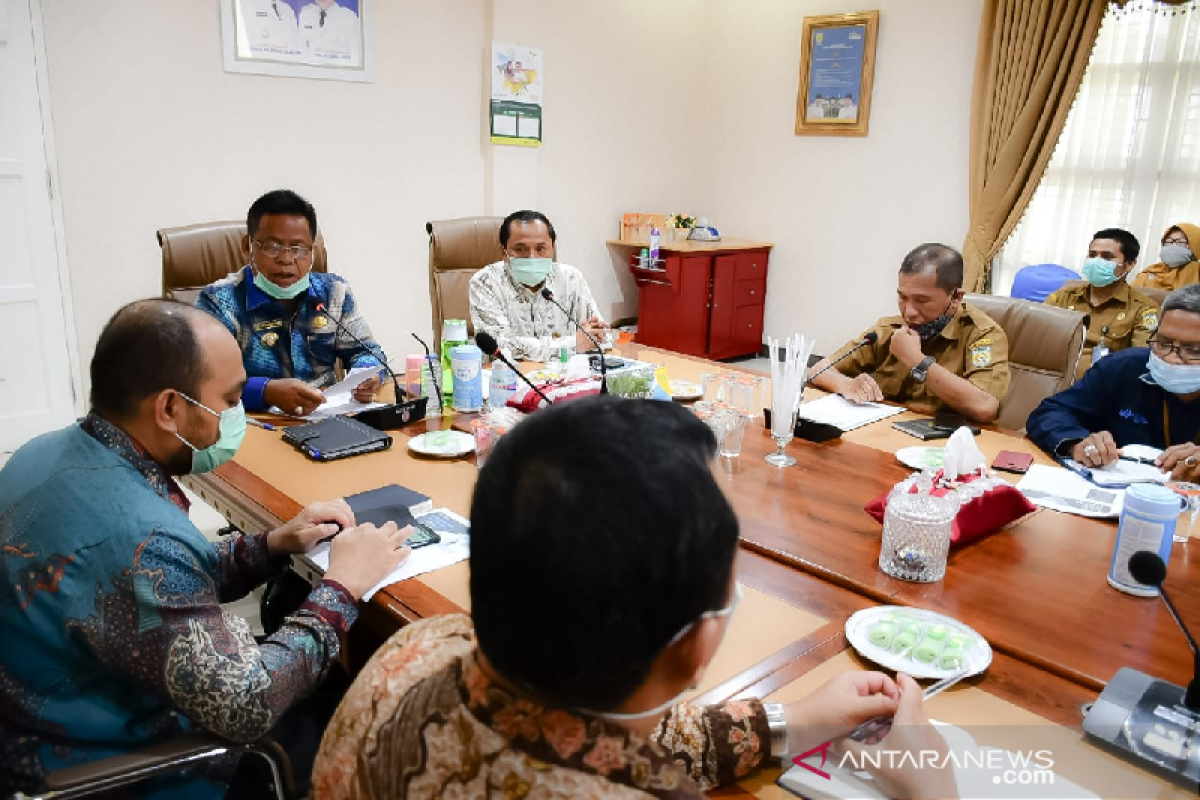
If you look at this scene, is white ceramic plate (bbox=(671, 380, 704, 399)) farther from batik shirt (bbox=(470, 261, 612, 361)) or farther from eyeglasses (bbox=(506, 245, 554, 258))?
eyeglasses (bbox=(506, 245, 554, 258))

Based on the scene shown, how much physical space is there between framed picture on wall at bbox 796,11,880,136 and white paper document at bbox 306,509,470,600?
15.2ft

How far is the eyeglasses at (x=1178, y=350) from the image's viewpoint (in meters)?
1.94

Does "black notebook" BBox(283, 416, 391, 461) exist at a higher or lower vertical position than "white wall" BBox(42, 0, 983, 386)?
lower

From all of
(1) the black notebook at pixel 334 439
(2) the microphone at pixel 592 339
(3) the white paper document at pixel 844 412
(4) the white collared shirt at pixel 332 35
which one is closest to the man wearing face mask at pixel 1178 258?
(3) the white paper document at pixel 844 412

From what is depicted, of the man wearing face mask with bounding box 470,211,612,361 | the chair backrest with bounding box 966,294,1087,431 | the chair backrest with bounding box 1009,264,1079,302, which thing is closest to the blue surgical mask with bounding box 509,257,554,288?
the man wearing face mask with bounding box 470,211,612,361

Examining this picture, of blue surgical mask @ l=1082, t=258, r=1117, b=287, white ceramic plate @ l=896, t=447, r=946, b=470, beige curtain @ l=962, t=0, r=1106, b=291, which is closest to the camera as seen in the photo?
white ceramic plate @ l=896, t=447, r=946, b=470

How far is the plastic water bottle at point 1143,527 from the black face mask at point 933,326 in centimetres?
123

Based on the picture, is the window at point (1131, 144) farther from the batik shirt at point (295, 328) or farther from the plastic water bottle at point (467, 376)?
the batik shirt at point (295, 328)

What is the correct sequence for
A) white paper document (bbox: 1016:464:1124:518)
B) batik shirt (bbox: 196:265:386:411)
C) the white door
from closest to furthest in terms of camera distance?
white paper document (bbox: 1016:464:1124:518) → batik shirt (bbox: 196:265:386:411) → the white door

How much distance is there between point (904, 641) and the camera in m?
1.12

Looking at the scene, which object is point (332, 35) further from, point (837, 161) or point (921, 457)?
point (921, 457)

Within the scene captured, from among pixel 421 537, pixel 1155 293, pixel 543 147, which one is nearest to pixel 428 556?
pixel 421 537

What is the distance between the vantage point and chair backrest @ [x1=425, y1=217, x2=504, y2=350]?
10.2 feet

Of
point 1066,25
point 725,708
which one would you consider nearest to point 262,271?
point 725,708
